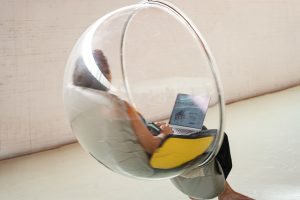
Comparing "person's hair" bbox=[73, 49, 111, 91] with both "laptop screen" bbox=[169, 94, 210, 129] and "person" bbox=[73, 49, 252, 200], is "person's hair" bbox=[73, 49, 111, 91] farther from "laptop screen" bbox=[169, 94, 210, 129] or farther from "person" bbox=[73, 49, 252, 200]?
"laptop screen" bbox=[169, 94, 210, 129]

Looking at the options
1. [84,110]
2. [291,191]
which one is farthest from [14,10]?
[291,191]

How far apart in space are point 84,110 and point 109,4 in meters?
1.87

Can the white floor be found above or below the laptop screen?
below

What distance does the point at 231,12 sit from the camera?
3.71 metres

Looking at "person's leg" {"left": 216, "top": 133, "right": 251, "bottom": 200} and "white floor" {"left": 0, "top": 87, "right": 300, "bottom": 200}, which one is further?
"white floor" {"left": 0, "top": 87, "right": 300, "bottom": 200}

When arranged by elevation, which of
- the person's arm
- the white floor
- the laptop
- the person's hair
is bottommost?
the white floor

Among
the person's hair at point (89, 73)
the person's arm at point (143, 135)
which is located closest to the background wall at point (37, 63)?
the person's hair at point (89, 73)

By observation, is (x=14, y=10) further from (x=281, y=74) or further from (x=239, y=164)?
(x=281, y=74)

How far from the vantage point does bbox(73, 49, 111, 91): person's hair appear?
1064 mm

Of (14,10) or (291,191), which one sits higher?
(14,10)

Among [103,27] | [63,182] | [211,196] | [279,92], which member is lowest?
[279,92]

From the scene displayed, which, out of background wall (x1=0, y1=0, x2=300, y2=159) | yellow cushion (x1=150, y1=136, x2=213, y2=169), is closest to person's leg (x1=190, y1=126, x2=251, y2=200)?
yellow cushion (x1=150, y1=136, x2=213, y2=169)

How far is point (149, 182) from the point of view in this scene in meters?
1.97

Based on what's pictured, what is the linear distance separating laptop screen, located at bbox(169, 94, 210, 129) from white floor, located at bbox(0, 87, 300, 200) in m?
0.57
